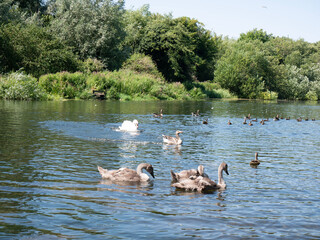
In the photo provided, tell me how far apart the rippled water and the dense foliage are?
1283 inches

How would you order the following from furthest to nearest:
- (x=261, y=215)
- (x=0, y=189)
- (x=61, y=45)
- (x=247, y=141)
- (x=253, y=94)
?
(x=253, y=94), (x=61, y=45), (x=247, y=141), (x=0, y=189), (x=261, y=215)

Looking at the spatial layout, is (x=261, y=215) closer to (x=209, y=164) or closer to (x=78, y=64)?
(x=209, y=164)

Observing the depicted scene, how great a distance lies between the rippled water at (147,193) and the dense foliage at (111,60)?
32.6m

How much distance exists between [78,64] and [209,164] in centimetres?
4993

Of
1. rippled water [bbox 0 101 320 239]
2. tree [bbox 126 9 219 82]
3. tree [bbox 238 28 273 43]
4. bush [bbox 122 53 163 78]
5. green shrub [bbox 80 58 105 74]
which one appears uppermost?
tree [bbox 238 28 273 43]

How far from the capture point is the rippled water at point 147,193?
320 inches

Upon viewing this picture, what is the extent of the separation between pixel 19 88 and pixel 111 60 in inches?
993

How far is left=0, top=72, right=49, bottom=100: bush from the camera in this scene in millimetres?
46344

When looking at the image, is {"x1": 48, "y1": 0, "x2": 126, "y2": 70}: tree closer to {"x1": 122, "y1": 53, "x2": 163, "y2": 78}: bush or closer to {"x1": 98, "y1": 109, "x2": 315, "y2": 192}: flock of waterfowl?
{"x1": 122, "y1": 53, "x2": 163, "y2": 78}: bush

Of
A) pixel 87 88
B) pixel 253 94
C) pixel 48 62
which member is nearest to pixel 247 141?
pixel 87 88

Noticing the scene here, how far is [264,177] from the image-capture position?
13336 mm

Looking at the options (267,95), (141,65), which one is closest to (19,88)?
(141,65)

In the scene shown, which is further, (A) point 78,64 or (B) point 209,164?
(A) point 78,64

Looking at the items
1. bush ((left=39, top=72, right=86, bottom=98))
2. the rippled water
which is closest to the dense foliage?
bush ((left=39, top=72, right=86, bottom=98))
